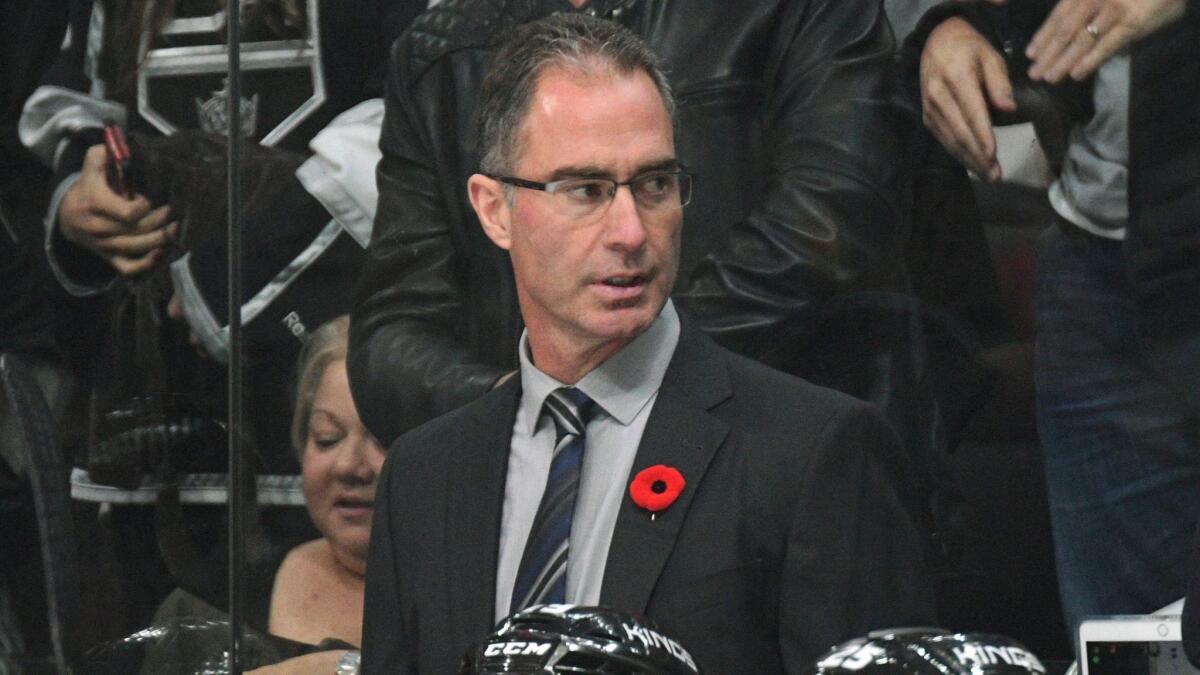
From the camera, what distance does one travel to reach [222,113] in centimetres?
404

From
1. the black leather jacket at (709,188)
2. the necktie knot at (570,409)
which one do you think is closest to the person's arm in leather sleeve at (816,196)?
the black leather jacket at (709,188)

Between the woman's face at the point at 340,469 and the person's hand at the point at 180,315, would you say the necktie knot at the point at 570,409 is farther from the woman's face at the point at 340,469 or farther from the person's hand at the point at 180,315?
the person's hand at the point at 180,315

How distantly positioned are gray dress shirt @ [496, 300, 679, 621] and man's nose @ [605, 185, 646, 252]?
15cm

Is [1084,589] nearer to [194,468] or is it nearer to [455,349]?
[455,349]

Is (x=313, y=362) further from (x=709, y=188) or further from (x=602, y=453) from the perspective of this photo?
(x=602, y=453)

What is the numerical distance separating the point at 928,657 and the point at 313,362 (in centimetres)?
221

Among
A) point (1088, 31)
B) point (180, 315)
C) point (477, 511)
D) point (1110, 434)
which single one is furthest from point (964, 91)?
point (180, 315)

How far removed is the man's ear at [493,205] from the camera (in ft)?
8.79

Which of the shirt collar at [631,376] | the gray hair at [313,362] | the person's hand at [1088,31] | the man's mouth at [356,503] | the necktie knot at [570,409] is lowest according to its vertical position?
the man's mouth at [356,503]

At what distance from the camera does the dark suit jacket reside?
2.43 metres

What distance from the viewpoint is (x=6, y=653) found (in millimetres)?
4371

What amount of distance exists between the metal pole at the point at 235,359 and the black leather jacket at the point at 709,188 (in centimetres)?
29

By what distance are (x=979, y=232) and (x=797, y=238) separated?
1.11ft

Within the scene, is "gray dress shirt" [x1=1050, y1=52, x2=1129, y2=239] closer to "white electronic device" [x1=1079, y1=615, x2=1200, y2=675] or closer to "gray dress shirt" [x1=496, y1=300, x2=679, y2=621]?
"white electronic device" [x1=1079, y1=615, x2=1200, y2=675]
